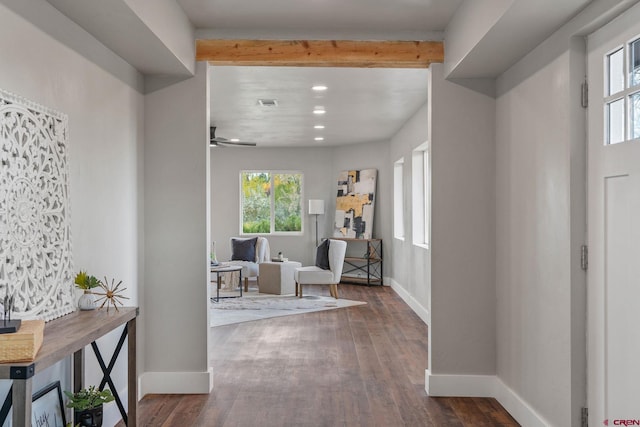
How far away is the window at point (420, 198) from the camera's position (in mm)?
7966

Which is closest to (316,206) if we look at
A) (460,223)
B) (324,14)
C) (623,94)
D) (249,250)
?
(249,250)

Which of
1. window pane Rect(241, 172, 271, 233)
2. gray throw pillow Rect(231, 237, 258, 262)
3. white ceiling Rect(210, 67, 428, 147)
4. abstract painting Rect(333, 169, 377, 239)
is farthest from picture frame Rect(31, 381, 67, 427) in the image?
window pane Rect(241, 172, 271, 233)

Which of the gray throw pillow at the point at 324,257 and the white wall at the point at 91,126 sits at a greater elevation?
the white wall at the point at 91,126

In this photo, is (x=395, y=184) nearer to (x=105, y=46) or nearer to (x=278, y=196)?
(x=278, y=196)

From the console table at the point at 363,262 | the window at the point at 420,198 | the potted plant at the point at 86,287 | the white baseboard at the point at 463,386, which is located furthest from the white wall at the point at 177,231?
the console table at the point at 363,262

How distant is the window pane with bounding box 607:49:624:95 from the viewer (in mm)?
2578

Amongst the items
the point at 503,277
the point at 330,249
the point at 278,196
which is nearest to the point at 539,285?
the point at 503,277

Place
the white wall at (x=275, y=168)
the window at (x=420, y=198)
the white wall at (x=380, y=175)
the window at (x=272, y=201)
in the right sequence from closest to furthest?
the window at (x=420, y=198)
the white wall at (x=380, y=175)
the white wall at (x=275, y=168)
the window at (x=272, y=201)

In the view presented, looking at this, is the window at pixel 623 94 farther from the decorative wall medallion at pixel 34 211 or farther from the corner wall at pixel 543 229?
the decorative wall medallion at pixel 34 211

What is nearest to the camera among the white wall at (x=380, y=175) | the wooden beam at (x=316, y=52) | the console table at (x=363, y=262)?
the wooden beam at (x=316, y=52)

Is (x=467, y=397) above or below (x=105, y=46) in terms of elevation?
below

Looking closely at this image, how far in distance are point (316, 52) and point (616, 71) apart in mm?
2043

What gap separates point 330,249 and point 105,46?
5.98 metres

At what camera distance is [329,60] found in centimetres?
408
